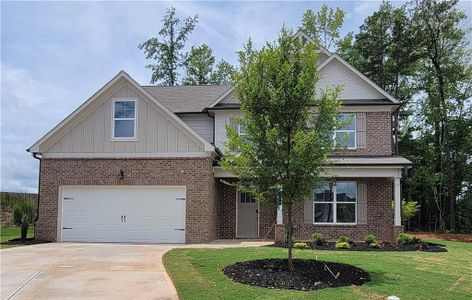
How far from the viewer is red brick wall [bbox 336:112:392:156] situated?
778 inches

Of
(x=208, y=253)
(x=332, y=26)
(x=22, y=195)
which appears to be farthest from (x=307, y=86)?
(x=332, y=26)

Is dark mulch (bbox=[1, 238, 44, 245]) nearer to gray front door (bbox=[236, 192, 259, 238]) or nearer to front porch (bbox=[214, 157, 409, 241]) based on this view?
front porch (bbox=[214, 157, 409, 241])

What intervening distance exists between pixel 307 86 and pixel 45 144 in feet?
38.9

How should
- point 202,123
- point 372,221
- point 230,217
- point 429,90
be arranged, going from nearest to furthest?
1. point 372,221
2. point 230,217
3. point 202,123
4. point 429,90

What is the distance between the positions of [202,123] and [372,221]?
27.9ft

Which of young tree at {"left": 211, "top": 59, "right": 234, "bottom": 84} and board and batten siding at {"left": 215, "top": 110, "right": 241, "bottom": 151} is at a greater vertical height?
young tree at {"left": 211, "top": 59, "right": 234, "bottom": 84}

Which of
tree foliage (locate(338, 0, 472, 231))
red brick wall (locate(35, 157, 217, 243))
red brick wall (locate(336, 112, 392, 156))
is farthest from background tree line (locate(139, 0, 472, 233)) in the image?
red brick wall (locate(35, 157, 217, 243))

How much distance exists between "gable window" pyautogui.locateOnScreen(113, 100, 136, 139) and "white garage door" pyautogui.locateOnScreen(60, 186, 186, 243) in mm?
2072

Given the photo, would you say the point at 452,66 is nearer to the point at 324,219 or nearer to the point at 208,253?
the point at 324,219

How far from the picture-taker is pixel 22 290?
881 cm

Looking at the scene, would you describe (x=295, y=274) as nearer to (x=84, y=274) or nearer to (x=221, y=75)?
(x=84, y=274)

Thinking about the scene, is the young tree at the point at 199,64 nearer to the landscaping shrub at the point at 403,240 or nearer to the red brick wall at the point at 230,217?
the red brick wall at the point at 230,217

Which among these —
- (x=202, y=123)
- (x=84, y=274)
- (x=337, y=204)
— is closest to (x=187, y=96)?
(x=202, y=123)

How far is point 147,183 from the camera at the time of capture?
58.0ft
